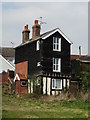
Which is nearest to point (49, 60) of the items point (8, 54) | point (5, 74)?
point (5, 74)

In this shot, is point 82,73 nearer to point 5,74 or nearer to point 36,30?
point 36,30

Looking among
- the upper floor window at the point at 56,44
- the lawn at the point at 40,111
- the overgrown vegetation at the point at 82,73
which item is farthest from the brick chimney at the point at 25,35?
the lawn at the point at 40,111

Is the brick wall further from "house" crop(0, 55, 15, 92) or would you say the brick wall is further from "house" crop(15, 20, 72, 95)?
"house" crop(0, 55, 15, 92)

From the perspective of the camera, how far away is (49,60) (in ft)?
136

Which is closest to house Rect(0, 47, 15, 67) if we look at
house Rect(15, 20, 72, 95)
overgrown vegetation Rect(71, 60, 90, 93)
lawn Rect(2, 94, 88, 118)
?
overgrown vegetation Rect(71, 60, 90, 93)

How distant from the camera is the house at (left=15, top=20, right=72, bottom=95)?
40719 mm

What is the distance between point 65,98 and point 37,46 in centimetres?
1000

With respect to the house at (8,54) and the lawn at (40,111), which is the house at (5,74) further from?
the lawn at (40,111)

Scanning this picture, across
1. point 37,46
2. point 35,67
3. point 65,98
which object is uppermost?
point 37,46

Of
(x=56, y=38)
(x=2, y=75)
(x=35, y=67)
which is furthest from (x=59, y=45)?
(x=2, y=75)

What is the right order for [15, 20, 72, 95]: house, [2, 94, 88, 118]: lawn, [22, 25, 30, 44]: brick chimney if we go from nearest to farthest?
[2, 94, 88, 118]: lawn < [15, 20, 72, 95]: house < [22, 25, 30, 44]: brick chimney

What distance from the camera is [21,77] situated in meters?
43.8

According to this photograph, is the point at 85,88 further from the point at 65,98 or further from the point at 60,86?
the point at 65,98

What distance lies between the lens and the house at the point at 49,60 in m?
40.7
